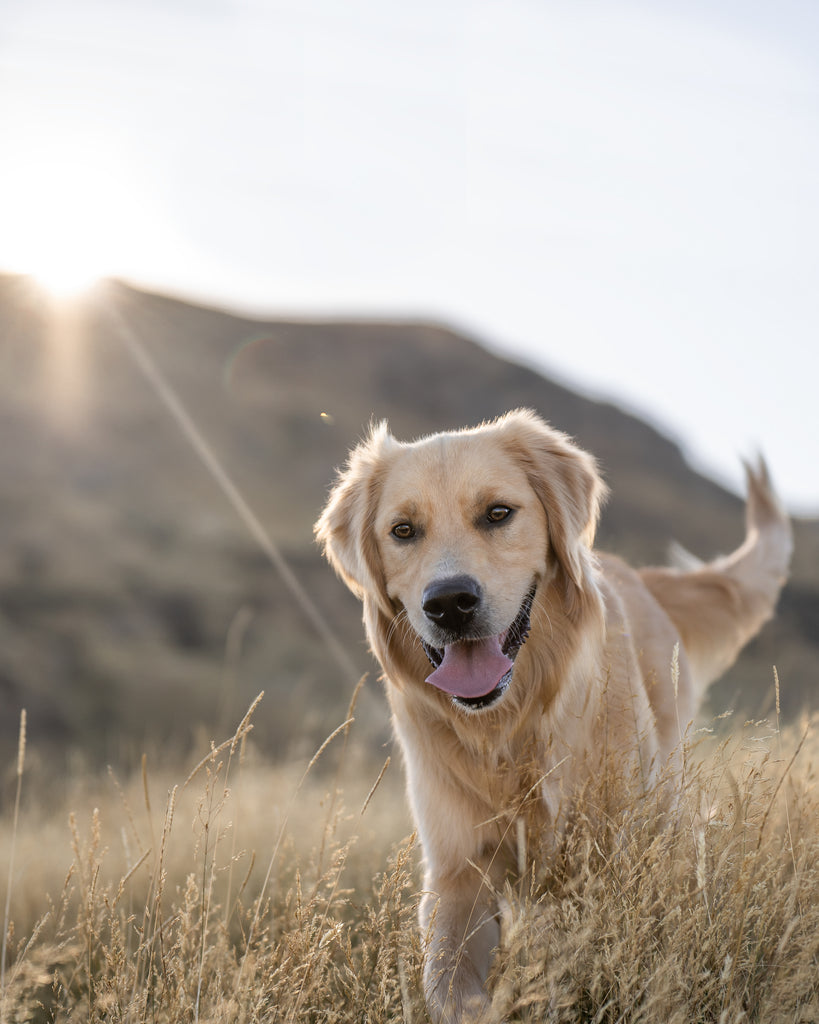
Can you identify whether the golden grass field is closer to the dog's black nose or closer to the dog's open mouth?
the dog's open mouth

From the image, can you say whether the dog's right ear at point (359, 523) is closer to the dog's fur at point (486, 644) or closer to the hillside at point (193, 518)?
the dog's fur at point (486, 644)

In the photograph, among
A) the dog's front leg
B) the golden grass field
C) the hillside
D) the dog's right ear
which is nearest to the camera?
the golden grass field

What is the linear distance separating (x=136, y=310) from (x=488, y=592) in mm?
33250

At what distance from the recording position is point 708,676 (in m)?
4.41

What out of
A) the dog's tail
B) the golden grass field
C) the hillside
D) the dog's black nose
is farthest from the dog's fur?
the hillside

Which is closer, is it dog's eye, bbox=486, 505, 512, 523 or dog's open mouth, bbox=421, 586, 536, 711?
dog's open mouth, bbox=421, 586, 536, 711

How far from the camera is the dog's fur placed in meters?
2.51

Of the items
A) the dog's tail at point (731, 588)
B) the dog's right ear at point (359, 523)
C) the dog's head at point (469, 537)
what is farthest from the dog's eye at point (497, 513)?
the dog's tail at point (731, 588)

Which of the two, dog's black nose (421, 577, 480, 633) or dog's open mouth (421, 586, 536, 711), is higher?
dog's black nose (421, 577, 480, 633)

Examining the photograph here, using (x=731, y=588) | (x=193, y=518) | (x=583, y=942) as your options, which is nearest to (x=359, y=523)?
(x=583, y=942)

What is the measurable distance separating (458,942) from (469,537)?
48.7 inches

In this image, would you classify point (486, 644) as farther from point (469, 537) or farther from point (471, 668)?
point (469, 537)

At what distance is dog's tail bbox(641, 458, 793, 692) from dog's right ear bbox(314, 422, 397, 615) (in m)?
1.84

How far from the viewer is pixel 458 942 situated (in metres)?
2.43
